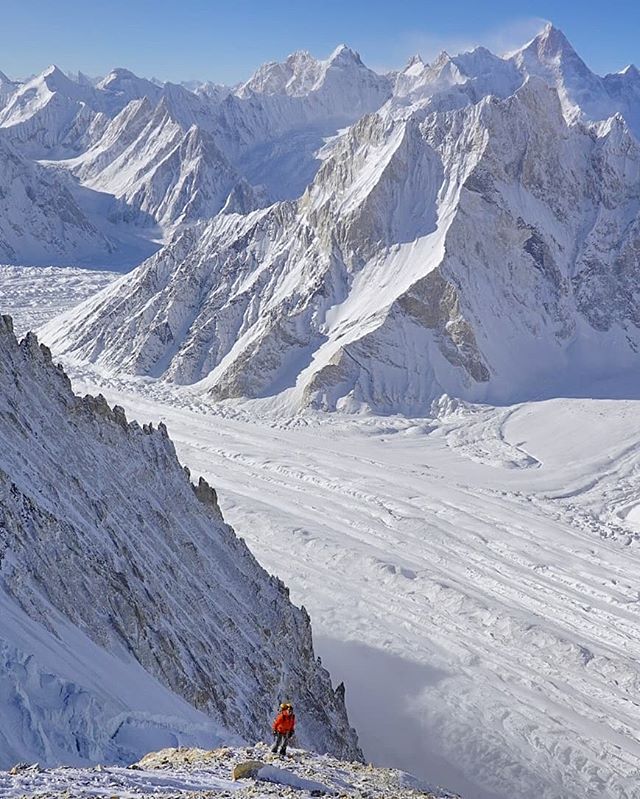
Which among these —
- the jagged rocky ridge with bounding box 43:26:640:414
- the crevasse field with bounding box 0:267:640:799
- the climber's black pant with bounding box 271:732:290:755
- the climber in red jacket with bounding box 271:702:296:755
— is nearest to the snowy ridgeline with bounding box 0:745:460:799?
the climber's black pant with bounding box 271:732:290:755

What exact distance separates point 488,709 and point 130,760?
20.2 metres

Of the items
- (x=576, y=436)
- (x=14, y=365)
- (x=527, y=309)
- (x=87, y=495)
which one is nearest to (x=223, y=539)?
(x=87, y=495)

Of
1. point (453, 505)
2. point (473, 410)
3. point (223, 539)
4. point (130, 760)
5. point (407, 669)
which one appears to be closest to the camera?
point (130, 760)

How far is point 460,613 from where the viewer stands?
37.4m

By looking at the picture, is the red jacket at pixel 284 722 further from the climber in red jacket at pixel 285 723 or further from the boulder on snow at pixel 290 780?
the boulder on snow at pixel 290 780

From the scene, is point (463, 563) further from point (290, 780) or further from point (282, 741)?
point (290, 780)

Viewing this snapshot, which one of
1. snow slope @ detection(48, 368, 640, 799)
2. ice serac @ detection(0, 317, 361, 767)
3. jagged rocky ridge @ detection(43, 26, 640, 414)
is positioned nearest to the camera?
ice serac @ detection(0, 317, 361, 767)

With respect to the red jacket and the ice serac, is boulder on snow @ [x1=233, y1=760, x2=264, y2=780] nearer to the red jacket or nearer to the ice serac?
the red jacket

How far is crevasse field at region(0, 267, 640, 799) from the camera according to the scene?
28.9 metres

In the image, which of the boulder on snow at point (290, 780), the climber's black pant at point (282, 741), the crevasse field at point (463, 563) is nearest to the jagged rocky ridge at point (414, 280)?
the crevasse field at point (463, 563)

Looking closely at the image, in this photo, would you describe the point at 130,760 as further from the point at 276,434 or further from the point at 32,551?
the point at 276,434

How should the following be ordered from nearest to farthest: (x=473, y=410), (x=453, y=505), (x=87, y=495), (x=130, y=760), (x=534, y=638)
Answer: (x=130, y=760) → (x=87, y=495) → (x=534, y=638) → (x=453, y=505) → (x=473, y=410)

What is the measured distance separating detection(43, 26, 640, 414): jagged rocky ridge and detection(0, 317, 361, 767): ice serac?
44.4 m

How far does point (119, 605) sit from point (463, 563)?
27.5 metres
